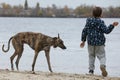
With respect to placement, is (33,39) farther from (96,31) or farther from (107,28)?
(107,28)

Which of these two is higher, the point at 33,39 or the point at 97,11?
the point at 97,11

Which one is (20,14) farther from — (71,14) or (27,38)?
(27,38)

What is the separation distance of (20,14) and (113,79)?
4464 inches

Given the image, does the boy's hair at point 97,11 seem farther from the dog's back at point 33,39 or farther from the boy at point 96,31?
the dog's back at point 33,39

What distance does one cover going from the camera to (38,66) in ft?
60.8

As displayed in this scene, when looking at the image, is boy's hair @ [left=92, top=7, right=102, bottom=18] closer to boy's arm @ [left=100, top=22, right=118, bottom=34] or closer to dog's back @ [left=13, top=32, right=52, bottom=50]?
boy's arm @ [left=100, top=22, right=118, bottom=34]

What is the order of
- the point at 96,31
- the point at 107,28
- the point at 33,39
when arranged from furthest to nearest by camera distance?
the point at 33,39 → the point at 96,31 → the point at 107,28

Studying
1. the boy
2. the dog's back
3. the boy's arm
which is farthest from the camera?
the dog's back

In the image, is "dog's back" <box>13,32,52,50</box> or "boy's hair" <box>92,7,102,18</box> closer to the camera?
"boy's hair" <box>92,7,102,18</box>

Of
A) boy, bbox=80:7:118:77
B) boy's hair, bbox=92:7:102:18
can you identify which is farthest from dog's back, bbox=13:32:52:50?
boy's hair, bbox=92:7:102:18

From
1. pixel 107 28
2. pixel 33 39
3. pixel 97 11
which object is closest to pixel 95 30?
pixel 107 28

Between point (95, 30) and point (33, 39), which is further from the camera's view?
point (33, 39)

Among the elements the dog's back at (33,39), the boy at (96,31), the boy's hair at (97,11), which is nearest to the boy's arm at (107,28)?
the boy at (96,31)

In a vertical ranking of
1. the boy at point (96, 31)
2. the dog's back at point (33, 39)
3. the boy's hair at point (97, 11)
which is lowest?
the dog's back at point (33, 39)
